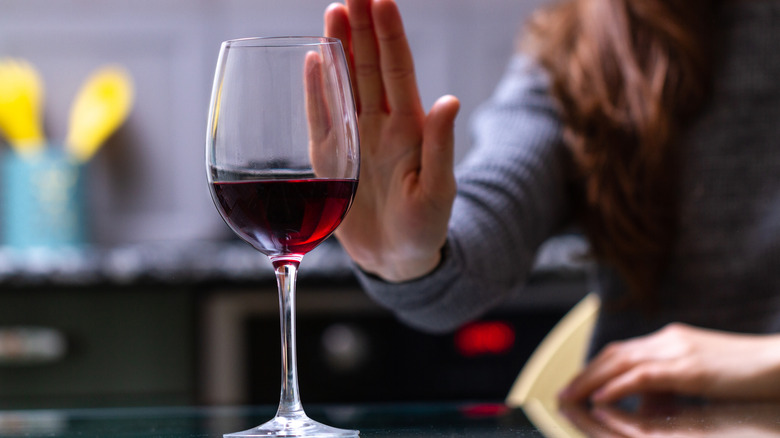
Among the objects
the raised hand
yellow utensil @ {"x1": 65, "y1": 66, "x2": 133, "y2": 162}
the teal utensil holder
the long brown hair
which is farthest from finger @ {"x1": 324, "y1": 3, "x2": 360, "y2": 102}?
yellow utensil @ {"x1": 65, "y1": 66, "x2": 133, "y2": 162}

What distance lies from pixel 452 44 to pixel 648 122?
51.6 inches

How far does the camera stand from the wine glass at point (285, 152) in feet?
1.68

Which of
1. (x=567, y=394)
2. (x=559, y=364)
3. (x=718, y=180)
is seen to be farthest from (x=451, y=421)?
(x=718, y=180)

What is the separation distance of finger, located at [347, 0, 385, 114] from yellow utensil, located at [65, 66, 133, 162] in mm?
1634

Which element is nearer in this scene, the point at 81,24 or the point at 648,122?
the point at 648,122

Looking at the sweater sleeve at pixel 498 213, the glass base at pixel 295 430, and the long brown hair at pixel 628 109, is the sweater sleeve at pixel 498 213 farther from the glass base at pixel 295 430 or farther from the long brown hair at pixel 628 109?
the glass base at pixel 295 430

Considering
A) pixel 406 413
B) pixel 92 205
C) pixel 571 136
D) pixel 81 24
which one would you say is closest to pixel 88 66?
pixel 81 24

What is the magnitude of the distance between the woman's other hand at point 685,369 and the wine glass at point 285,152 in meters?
0.35

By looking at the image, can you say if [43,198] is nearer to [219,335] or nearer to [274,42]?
[219,335]

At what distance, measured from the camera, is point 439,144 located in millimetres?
645

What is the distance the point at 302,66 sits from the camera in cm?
51

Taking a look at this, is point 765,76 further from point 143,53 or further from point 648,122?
point 143,53

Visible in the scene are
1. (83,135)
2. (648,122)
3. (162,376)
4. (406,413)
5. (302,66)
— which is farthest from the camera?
(83,135)

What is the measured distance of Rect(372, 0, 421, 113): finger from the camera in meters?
0.63
